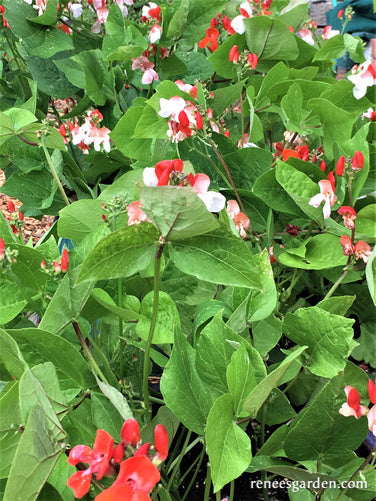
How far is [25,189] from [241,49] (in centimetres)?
44

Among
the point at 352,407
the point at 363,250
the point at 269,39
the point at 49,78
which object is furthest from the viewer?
the point at 49,78

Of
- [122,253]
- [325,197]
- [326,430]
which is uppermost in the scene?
[122,253]

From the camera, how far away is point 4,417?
39 centimetres

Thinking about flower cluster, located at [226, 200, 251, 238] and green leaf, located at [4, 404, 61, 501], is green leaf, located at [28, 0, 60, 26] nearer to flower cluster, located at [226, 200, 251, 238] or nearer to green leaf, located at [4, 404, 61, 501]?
flower cluster, located at [226, 200, 251, 238]

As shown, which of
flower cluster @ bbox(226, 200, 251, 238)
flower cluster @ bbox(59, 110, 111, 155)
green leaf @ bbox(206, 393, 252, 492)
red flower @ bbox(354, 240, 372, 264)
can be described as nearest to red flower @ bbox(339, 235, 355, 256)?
red flower @ bbox(354, 240, 372, 264)

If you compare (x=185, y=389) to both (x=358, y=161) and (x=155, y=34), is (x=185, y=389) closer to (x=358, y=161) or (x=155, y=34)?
(x=358, y=161)

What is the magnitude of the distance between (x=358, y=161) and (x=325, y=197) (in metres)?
0.05

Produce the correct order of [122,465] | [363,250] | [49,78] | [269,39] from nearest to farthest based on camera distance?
[122,465] → [363,250] → [269,39] → [49,78]

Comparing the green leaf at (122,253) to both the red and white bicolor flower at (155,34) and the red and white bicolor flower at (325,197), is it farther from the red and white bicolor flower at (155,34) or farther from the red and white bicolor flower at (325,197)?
the red and white bicolor flower at (155,34)

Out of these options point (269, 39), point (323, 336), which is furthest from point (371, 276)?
point (269, 39)

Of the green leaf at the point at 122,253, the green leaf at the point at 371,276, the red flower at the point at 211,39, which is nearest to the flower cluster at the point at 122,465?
the green leaf at the point at 122,253

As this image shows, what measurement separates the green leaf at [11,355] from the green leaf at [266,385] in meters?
0.17

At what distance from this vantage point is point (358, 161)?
586 mm

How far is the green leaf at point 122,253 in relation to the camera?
37cm
